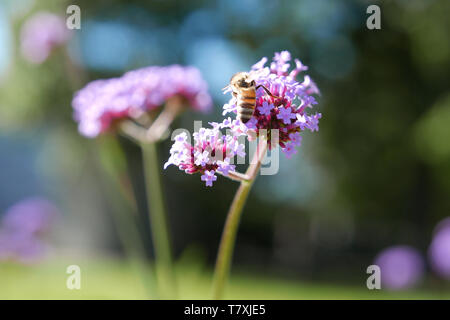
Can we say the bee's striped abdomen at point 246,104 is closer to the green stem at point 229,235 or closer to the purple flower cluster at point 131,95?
the green stem at point 229,235

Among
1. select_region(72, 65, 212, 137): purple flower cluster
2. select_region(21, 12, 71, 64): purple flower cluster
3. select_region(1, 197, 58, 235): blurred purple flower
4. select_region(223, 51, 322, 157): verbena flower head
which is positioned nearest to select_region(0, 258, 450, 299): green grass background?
select_region(1, 197, 58, 235): blurred purple flower

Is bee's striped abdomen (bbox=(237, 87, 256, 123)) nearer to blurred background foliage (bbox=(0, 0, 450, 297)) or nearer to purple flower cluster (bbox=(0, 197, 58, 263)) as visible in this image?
purple flower cluster (bbox=(0, 197, 58, 263))

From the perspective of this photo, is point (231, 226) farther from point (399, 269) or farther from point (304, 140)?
point (304, 140)

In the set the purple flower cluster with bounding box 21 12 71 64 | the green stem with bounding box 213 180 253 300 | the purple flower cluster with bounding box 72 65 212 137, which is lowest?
the green stem with bounding box 213 180 253 300
